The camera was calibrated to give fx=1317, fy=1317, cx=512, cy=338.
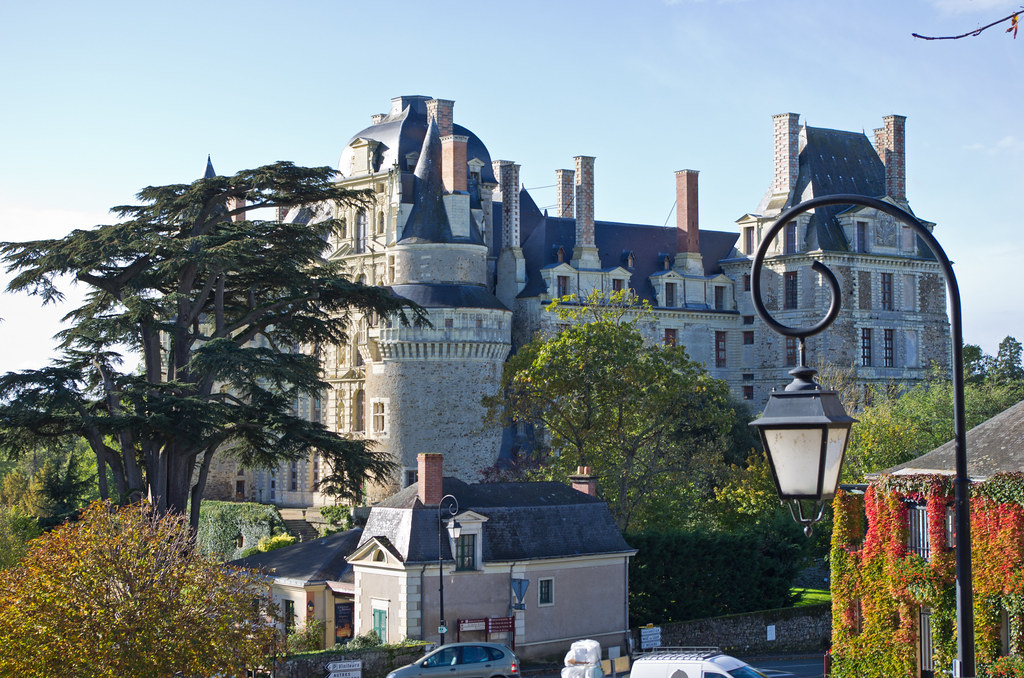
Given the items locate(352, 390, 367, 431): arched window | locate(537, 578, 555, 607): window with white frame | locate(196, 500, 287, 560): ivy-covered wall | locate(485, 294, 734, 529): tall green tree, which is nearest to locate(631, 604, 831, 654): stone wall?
locate(537, 578, 555, 607): window with white frame

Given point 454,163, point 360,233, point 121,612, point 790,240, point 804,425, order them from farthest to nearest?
1. point 790,240
2. point 360,233
3. point 454,163
4. point 121,612
5. point 804,425

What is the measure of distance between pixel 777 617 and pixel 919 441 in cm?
1574

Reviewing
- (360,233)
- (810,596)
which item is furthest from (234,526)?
(810,596)

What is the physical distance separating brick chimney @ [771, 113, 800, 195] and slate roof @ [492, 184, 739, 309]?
5372mm

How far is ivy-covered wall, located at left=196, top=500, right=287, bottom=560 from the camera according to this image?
49.1 m

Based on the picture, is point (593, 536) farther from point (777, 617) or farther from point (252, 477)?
point (252, 477)

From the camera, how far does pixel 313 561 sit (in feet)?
110

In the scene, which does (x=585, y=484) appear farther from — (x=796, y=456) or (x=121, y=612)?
(x=796, y=456)

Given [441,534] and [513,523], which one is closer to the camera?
[441,534]

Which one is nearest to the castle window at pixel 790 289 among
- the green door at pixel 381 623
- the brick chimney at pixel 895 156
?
the brick chimney at pixel 895 156

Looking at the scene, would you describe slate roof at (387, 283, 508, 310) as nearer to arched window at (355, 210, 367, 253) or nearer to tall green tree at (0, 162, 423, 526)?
arched window at (355, 210, 367, 253)

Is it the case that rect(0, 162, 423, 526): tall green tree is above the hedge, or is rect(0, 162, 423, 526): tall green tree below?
above

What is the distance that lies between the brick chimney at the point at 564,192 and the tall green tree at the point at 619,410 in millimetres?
17705

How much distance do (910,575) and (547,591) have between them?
10.1 meters
